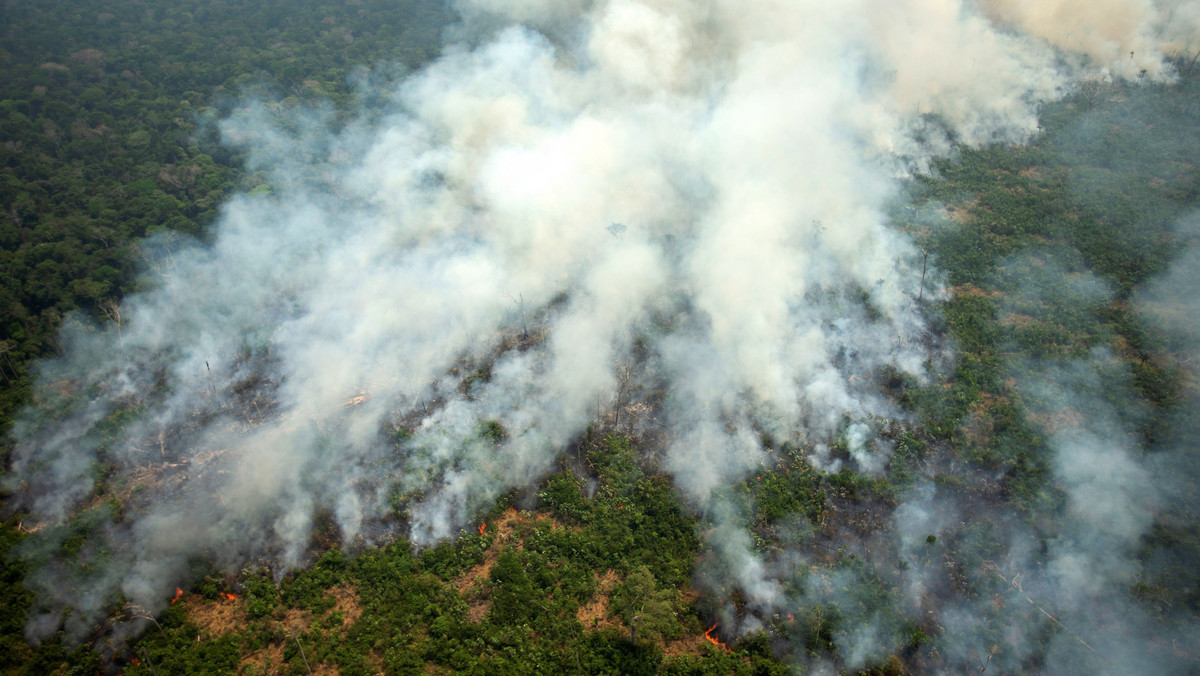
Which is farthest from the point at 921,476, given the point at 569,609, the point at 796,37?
the point at 796,37

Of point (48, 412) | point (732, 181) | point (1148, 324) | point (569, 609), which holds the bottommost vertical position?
point (569, 609)

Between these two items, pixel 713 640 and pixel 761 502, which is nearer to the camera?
pixel 713 640

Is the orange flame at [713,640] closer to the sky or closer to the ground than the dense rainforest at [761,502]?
closer to the ground

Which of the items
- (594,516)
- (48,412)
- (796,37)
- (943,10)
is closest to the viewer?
(594,516)

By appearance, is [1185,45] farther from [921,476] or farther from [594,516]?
[594,516]

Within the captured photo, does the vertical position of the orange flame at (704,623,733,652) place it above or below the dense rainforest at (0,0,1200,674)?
below

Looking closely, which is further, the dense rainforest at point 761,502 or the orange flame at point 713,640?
the orange flame at point 713,640

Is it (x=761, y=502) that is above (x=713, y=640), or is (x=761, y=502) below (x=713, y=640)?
above

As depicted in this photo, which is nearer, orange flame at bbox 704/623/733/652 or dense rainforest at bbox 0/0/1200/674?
dense rainforest at bbox 0/0/1200/674
